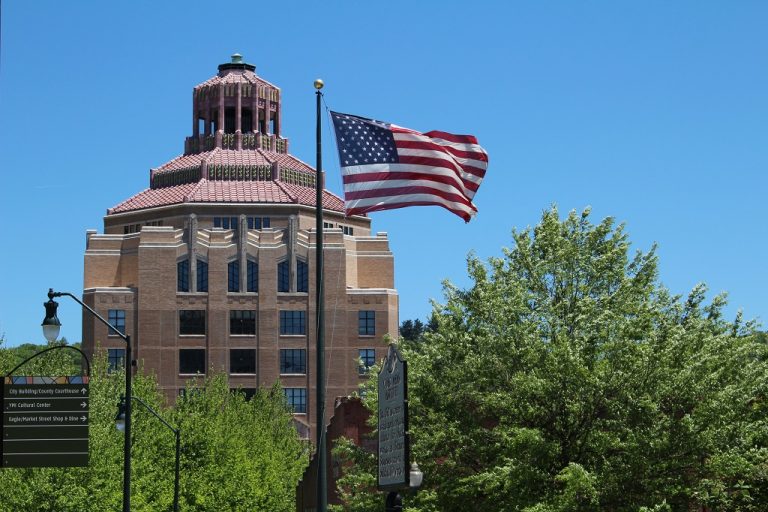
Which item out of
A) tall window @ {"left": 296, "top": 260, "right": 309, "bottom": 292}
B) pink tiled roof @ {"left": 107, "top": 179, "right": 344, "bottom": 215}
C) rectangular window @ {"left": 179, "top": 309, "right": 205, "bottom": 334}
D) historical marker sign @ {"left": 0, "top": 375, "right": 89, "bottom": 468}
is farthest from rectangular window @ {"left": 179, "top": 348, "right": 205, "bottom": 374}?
historical marker sign @ {"left": 0, "top": 375, "right": 89, "bottom": 468}

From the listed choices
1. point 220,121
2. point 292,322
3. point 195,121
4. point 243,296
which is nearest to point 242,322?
point 243,296

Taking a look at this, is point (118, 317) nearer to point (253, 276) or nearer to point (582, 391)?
point (253, 276)

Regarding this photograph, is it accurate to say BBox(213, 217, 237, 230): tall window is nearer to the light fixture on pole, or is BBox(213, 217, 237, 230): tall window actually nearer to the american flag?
the light fixture on pole

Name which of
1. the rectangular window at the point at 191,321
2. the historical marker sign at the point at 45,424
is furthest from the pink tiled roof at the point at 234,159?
the historical marker sign at the point at 45,424

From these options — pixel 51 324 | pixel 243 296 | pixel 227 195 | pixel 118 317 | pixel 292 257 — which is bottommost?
pixel 51 324

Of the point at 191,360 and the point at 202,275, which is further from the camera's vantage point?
the point at 202,275

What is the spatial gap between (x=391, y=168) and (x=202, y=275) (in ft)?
355

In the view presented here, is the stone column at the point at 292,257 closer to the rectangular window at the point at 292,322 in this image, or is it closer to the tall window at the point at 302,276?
the tall window at the point at 302,276

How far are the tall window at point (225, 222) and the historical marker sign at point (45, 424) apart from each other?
107 meters

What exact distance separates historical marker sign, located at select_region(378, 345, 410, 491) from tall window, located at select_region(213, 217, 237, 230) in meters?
118

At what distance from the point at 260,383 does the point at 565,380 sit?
92489 millimetres

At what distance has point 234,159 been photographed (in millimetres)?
153125

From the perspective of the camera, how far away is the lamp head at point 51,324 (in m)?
32.1

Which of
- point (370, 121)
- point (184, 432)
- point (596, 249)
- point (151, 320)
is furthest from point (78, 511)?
point (151, 320)
